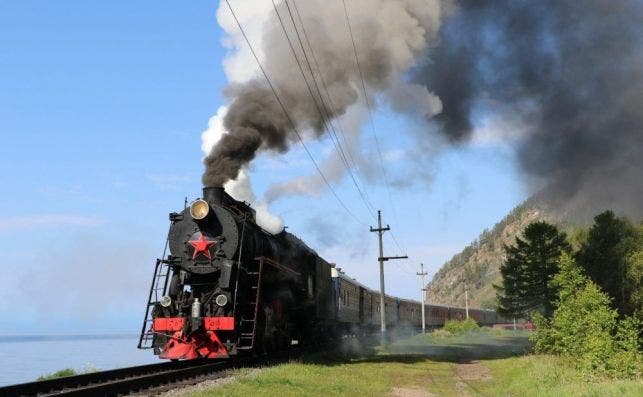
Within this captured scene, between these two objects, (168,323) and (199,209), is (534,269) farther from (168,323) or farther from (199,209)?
(168,323)

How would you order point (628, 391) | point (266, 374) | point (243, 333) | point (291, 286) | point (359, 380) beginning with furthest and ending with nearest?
point (291, 286) < point (243, 333) < point (359, 380) < point (266, 374) < point (628, 391)

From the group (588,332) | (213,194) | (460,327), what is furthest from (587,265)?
(213,194)

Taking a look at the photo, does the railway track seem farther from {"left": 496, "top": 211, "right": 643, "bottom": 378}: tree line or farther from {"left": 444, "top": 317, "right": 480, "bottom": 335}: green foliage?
{"left": 444, "top": 317, "right": 480, "bottom": 335}: green foliage

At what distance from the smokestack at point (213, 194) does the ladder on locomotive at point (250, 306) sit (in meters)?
1.95

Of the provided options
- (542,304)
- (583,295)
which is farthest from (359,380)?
(542,304)

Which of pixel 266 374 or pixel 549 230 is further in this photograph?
pixel 549 230

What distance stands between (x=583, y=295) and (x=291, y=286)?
339 inches

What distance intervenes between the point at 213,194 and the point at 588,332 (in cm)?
1051

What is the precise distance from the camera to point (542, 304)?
147 feet

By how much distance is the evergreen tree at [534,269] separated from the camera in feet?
148

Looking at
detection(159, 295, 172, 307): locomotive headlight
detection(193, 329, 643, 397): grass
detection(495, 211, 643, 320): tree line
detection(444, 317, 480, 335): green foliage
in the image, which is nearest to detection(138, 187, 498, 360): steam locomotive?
detection(159, 295, 172, 307): locomotive headlight

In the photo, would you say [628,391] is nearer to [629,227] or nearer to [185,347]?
[185,347]

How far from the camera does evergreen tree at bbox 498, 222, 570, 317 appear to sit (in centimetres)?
4500

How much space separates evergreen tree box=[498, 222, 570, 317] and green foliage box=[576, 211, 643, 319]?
7.31 feet
